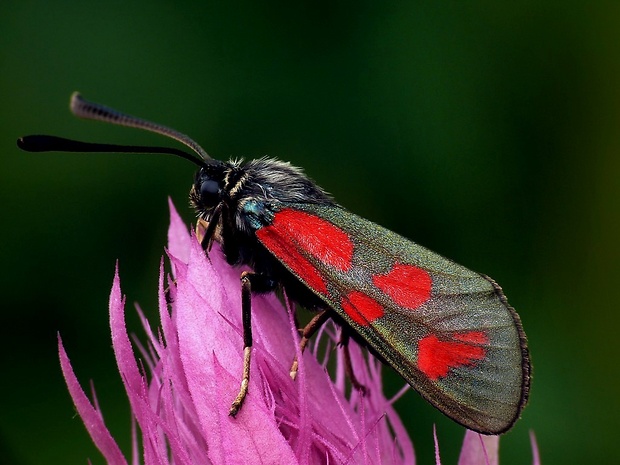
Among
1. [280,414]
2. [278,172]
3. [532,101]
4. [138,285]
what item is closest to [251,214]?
[278,172]

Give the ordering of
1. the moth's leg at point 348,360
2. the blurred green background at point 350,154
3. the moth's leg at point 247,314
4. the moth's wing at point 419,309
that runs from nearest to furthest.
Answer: the moth's leg at point 247,314, the moth's wing at point 419,309, the moth's leg at point 348,360, the blurred green background at point 350,154

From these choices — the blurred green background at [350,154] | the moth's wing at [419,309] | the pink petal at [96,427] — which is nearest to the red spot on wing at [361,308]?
the moth's wing at [419,309]

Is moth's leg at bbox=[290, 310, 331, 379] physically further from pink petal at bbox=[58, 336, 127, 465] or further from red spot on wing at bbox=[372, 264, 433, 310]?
pink petal at bbox=[58, 336, 127, 465]

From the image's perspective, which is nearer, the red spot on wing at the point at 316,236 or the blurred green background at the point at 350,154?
the red spot on wing at the point at 316,236

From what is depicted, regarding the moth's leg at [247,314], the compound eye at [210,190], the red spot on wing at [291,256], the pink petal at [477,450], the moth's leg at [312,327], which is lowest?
the pink petal at [477,450]

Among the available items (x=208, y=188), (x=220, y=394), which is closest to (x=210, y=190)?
(x=208, y=188)

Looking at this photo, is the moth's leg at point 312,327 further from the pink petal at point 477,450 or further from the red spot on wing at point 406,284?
the pink petal at point 477,450

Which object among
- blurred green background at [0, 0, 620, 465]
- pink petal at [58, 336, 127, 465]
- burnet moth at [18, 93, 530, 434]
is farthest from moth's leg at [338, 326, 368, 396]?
blurred green background at [0, 0, 620, 465]

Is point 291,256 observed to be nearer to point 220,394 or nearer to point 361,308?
point 361,308
